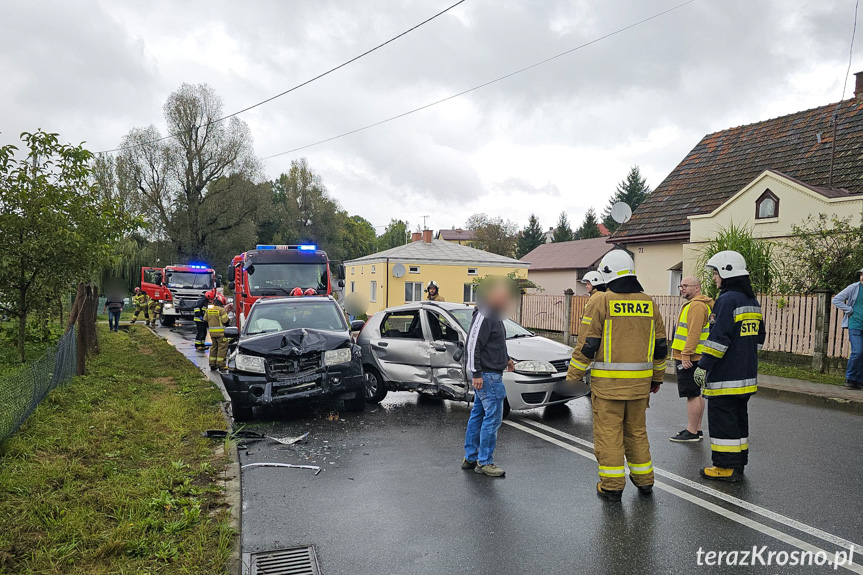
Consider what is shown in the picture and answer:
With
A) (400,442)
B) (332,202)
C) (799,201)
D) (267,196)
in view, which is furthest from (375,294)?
(332,202)

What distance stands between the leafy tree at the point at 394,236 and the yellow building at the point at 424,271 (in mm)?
67269

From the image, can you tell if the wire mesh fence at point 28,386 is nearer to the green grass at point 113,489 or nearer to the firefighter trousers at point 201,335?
the green grass at point 113,489

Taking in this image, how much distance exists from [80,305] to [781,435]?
10494mm

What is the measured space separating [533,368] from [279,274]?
10160 mm

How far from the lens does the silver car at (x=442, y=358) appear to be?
7.81 m

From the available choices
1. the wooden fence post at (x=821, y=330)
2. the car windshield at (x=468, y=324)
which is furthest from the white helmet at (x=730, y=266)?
the wooden fence post at (x=821, y=330)

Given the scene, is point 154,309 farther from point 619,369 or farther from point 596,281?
point 619,369

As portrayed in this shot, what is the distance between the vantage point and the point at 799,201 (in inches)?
603

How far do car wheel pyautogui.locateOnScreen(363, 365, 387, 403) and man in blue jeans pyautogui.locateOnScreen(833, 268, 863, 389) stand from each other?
24.8ft

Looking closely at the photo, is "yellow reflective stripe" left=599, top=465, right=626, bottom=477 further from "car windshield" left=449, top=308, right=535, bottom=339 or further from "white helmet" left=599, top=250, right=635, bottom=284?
"car windshield" left=449, top=308, right=535, bottom=339

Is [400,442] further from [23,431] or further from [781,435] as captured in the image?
[781,435]

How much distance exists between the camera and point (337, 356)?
Answer: 830cm

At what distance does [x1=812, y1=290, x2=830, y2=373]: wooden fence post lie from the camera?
1212cm

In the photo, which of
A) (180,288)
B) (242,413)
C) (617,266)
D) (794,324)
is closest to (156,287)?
(180,288)
